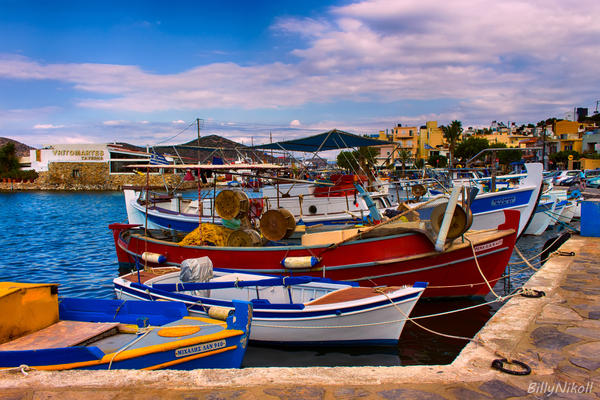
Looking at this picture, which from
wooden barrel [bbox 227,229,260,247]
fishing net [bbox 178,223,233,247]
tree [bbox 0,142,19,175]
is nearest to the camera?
wooden barrel [bbox 227,229,260,247]

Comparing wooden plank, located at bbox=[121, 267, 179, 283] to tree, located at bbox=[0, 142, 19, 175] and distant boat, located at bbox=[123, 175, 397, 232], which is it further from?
tree, located at bbox=[0, 142, 19, 175]

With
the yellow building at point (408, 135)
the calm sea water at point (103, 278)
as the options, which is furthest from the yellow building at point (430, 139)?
the calm sea water at point (103, 278)

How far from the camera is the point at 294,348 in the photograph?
8.22 m

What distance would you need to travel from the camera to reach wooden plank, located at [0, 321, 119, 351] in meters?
5.40

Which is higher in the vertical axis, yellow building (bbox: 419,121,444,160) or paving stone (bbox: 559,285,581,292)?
yellow building (bbox: 419,121,444,160)

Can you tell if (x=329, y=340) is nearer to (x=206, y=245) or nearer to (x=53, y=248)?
(x=206, y=245)

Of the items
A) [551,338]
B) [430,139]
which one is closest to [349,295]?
[551,338]

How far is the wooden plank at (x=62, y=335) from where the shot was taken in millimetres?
5402

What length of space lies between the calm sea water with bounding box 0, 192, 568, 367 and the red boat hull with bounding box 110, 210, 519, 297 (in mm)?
960

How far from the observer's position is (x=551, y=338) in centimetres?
523

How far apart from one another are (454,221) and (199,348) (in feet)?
20.7

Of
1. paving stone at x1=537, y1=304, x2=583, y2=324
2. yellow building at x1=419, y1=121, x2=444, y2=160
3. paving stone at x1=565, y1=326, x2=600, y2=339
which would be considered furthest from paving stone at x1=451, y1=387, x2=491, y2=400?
yellow building at x1=419, y1=121, x2=444, y2=160

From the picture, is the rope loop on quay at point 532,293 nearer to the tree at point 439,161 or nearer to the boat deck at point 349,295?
the boat deck at point 349,295

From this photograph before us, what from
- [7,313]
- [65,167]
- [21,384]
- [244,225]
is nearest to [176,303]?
[7,313]
